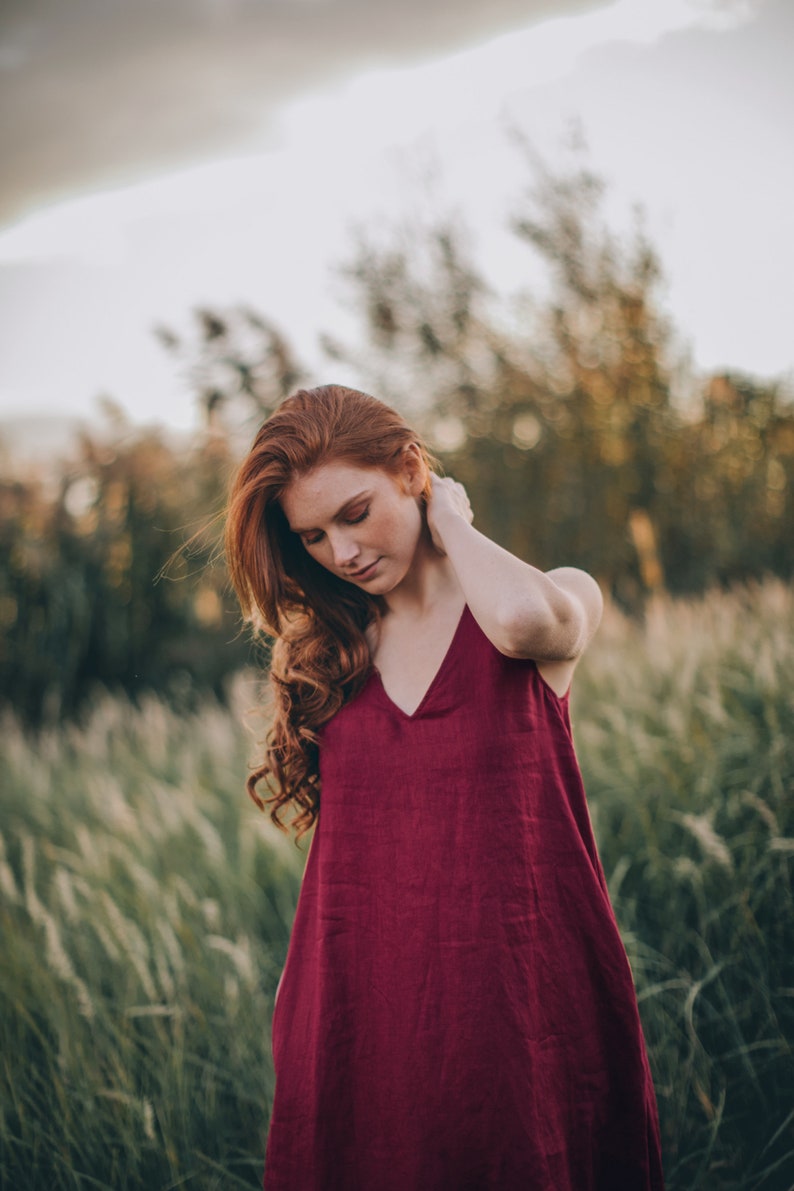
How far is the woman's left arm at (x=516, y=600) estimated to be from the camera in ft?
4.62

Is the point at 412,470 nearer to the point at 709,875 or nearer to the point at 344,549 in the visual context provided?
the point at 344,549

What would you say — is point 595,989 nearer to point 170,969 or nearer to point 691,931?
point 691,931

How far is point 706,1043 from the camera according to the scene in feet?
8.36

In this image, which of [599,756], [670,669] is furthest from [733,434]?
[599,756]

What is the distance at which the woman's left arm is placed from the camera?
1407 mm

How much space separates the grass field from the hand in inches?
47.1

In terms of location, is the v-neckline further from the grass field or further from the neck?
the grass field

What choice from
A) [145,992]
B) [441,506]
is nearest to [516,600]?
[441,506]

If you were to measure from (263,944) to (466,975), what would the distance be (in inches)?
70.6

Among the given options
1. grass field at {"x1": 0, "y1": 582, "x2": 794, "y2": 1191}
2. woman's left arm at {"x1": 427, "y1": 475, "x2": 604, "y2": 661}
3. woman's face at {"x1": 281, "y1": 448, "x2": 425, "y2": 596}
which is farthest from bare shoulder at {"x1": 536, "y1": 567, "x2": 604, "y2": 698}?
grass field at {"x1": 0, "y1": 582, "x2": 794, "y2": 1191}

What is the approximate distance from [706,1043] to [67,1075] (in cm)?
190

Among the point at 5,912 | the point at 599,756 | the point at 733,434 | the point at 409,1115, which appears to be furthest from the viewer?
the point at 733,434

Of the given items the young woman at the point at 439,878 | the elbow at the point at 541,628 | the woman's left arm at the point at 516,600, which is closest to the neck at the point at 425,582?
the young woman at the point at 439,878

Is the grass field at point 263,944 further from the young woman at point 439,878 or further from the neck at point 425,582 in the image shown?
the neck at point 425,582
